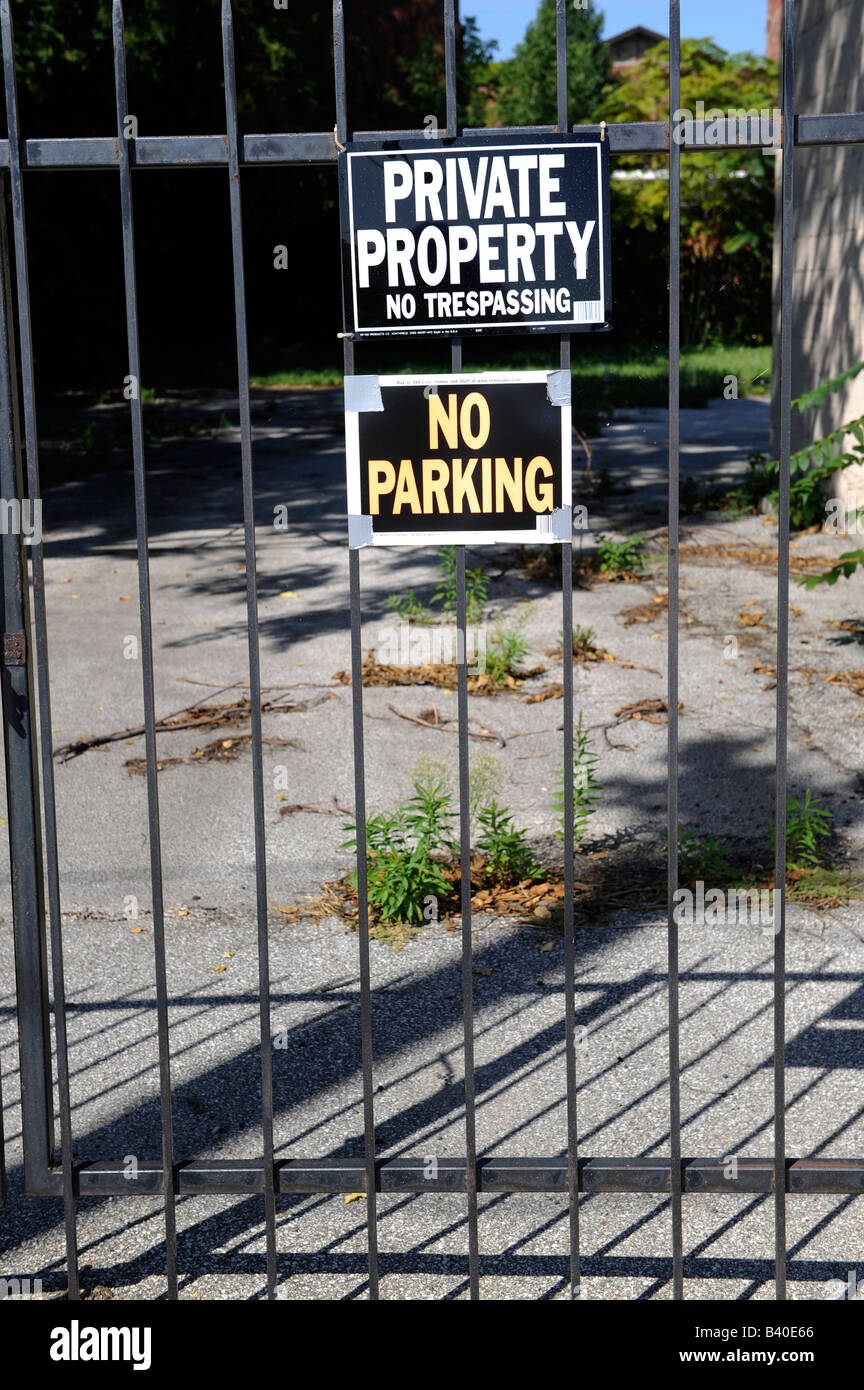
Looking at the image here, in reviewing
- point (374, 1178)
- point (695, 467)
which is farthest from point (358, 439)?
point (695, 467)

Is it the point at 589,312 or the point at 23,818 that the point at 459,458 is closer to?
the point at 589,312

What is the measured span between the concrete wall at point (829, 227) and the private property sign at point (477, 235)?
31.6ft

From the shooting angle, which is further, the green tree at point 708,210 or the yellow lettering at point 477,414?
the green tree at point 708,210

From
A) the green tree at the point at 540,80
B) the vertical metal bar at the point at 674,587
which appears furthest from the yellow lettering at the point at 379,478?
the green tree at the point at 540,80

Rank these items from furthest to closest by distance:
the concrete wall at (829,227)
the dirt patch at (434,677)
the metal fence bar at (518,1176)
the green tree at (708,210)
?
the green tree at (708,210) < the concrete wall at (829,227) < the dirt patch at (434,677) < the metal fence bar at (518,1176)

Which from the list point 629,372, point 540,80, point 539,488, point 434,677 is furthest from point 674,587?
point 540,80

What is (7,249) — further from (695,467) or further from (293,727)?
(695,467)

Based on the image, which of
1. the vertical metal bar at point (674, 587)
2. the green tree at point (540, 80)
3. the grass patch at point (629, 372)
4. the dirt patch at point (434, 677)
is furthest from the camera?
the green tree at point (540, 80)

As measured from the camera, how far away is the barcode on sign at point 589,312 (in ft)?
8.63

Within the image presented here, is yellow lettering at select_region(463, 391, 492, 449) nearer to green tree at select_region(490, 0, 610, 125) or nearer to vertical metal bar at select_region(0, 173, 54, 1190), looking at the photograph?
vertical metal bar at select_region(0, 173, 54, 1190)

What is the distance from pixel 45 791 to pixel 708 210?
904 inches

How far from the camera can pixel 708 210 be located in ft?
77.3

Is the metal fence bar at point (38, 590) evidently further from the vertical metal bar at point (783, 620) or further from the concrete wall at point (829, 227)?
the concrete wall at point (829, 227)

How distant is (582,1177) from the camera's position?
114 inches
